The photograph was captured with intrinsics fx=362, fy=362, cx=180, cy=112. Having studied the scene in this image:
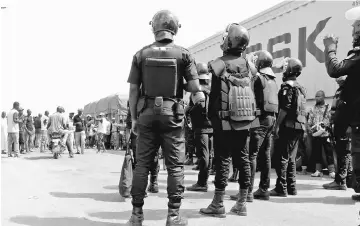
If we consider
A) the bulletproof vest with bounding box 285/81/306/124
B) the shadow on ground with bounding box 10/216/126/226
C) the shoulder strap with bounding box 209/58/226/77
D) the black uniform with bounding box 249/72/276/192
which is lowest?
the shadow on ground with bounding box 10/216/126/226

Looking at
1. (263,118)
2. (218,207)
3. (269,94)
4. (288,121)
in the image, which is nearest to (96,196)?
(218,207)

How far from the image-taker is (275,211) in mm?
4520

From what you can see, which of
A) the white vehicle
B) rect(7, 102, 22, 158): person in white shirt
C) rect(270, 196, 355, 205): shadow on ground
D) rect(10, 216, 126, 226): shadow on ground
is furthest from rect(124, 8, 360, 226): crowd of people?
rect(7, 102, 22, 158): person in white shirt

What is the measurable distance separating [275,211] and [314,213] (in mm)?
486

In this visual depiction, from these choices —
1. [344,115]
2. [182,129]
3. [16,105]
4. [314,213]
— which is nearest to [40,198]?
[182,129]

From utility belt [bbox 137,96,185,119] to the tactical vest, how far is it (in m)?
0.66

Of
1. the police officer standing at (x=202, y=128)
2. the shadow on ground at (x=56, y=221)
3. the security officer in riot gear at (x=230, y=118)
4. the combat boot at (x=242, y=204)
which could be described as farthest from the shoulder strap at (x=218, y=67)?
the shadow on ground at (x=56, y=221)

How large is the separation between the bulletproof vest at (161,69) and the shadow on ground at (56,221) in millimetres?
1492

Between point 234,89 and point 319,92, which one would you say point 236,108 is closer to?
point 234,89

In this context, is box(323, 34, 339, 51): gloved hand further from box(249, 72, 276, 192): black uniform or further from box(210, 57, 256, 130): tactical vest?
box(249, 72, 276, 192): black uniform

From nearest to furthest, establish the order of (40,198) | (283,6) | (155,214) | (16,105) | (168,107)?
(168,107) → (155,214) → (40,198) → (283,6) → (16,105)

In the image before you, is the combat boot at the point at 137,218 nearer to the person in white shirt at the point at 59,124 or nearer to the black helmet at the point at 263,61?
the black helmet at the point at 263,61

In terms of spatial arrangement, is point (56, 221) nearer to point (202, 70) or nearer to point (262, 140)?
point (262, 140)

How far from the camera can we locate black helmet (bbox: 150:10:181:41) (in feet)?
12.2
